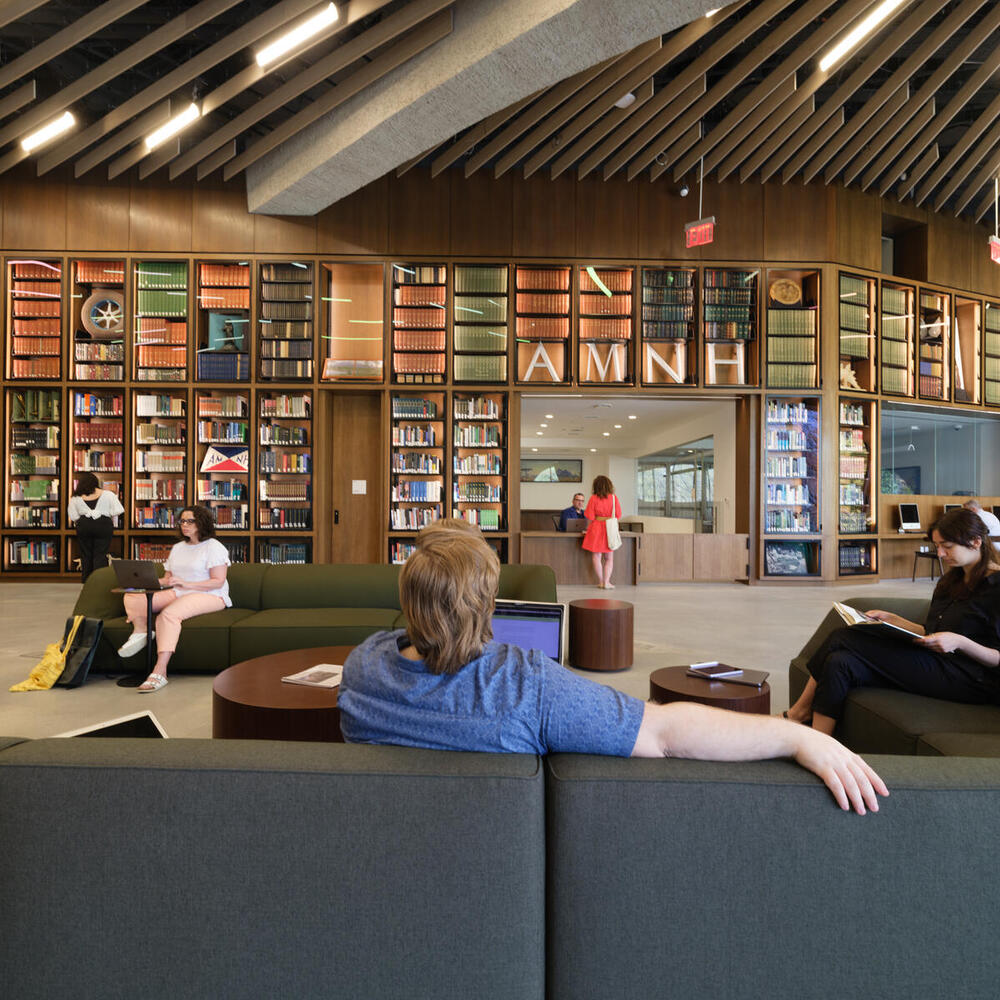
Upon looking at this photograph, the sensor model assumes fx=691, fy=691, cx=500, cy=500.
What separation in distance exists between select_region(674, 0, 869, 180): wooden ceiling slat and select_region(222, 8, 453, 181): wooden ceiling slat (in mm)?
2975

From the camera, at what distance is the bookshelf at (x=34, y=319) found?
817 centimetres

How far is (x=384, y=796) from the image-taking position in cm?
103

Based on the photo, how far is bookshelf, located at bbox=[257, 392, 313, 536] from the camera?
327 inches

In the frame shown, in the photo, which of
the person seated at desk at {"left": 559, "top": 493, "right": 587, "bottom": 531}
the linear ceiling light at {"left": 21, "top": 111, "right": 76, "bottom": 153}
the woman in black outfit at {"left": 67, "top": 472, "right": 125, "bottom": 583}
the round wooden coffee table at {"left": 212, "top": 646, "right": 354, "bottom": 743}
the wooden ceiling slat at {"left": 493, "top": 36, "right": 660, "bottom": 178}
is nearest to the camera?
the round wooden coffee table at {"left": 212, "top": 646, "right": 354, "bottom": 743}

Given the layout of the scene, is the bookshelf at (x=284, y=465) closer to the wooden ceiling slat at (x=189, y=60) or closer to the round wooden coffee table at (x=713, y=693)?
the wooden ceiling slat at (x=189, y=60)

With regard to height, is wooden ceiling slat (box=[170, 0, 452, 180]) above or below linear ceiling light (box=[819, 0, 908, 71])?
below

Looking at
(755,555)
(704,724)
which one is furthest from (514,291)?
(704,724)

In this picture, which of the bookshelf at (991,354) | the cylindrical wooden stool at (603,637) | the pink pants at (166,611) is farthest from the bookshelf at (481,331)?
the bookshelf at (991,354)

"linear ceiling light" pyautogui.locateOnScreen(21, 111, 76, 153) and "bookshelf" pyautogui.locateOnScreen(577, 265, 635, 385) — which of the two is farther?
"bookshelf" pyautogui.locateOnScreen(577, 265, 635, 385)

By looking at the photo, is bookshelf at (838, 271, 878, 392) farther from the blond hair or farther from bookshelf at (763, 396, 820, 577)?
the blond hair

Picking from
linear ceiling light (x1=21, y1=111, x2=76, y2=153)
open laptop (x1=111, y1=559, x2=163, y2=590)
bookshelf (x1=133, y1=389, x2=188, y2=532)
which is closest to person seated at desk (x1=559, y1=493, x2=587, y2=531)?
bookshelf (x1=133, y1=389, x2=188, y2=532)

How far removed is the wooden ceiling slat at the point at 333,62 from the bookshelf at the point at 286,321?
1.53m

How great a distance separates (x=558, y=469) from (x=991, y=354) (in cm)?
1160

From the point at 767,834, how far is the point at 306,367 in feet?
26.5
